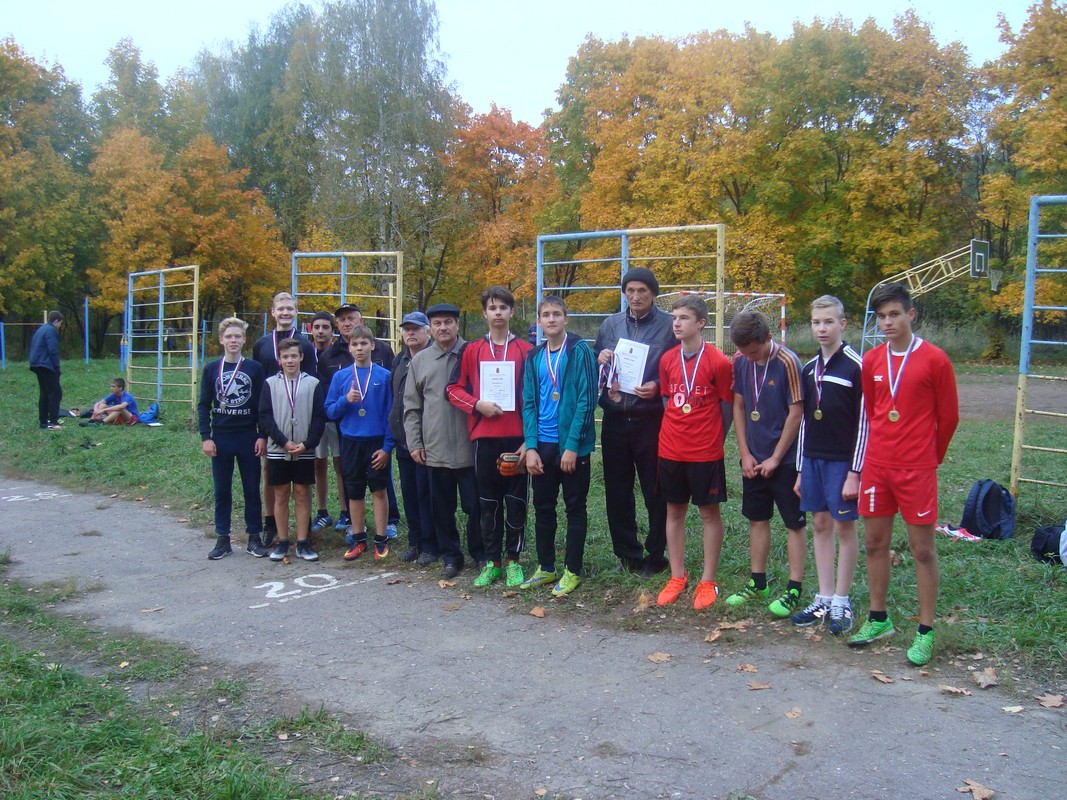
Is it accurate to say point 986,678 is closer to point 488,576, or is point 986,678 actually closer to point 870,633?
point 870,633

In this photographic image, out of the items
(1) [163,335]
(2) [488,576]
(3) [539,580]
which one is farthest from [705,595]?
(1) [163,335]

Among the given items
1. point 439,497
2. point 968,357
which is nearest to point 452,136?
point 968,357

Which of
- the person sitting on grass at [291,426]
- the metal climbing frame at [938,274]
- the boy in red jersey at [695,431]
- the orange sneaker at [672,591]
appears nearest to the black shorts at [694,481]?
the boy in red jersey at [695,431]

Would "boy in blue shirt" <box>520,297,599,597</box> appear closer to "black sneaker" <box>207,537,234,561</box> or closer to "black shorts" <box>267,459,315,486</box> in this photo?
"black shorts" <box>267,459,315,486</box>

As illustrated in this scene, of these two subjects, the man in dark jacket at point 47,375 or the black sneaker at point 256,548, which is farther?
the man in dark jacket at point 47,375

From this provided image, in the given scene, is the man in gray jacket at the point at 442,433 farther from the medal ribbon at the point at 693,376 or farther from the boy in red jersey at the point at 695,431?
the medal ribbon at the point at 693,376

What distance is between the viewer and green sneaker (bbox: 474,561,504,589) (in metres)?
6.38

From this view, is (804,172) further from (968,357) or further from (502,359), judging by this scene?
(502,359)

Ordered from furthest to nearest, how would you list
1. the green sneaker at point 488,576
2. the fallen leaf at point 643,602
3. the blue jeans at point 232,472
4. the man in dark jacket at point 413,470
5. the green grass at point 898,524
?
the blue jeans at point 232,472 < the man in dark jacket at point 413,470 < the green sneaker at point 488,576 < the fallen leaf at point 643,602 < the green grass at point 898,524

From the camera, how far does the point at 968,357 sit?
106ft

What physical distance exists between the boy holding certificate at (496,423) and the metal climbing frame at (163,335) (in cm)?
908

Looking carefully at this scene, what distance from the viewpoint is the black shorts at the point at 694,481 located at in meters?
5.64

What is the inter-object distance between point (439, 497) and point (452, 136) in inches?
1215

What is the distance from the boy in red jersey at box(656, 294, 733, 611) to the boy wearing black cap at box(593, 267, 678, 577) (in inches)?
10.6
